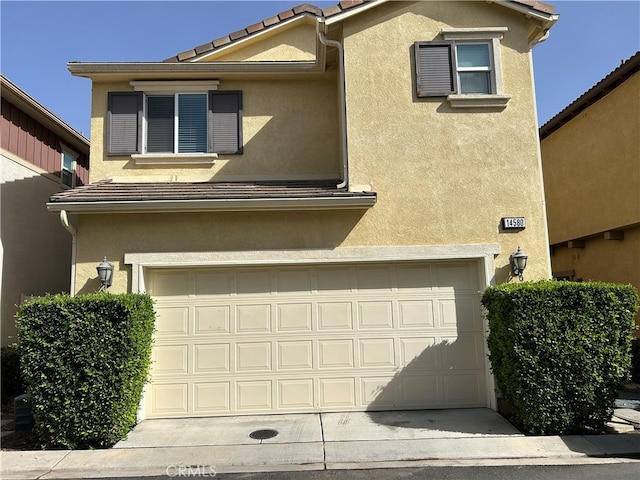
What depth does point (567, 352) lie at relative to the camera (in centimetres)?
641

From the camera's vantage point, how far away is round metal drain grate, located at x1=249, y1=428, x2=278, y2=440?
6.58 metres

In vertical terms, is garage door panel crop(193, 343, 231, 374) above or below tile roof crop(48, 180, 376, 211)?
below

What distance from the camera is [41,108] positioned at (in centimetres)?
1053

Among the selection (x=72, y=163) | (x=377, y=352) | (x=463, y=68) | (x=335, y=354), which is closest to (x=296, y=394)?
(x=335, y=354)

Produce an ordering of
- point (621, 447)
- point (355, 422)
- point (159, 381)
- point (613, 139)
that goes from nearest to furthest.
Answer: point (621, 447) → point (355, 422) → point (159, 381) → point (613, 139)

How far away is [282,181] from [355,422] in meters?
4.37

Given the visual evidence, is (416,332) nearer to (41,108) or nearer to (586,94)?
(586,94)

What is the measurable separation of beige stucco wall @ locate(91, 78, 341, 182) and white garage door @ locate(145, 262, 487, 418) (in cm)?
215

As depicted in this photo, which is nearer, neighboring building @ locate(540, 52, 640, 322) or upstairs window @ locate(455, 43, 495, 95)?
upstairs window @ locate(455, 43, 495, 95)

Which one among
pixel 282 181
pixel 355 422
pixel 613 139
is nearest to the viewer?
pixel 355 422

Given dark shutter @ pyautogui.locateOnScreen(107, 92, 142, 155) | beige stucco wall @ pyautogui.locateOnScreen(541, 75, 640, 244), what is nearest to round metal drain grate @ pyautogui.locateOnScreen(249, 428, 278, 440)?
dark shutter @ pyautogui.locateOnScreen(107, 92, 142, 155)

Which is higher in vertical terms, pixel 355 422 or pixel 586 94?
pixel 586 94

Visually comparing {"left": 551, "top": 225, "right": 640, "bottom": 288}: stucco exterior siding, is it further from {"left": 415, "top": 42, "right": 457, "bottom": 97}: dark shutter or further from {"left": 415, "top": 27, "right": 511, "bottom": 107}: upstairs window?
{"left": 415, "top": 42, "right": 457, "bottom": 97}: dark shutter

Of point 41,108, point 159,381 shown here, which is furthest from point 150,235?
point 41,108
